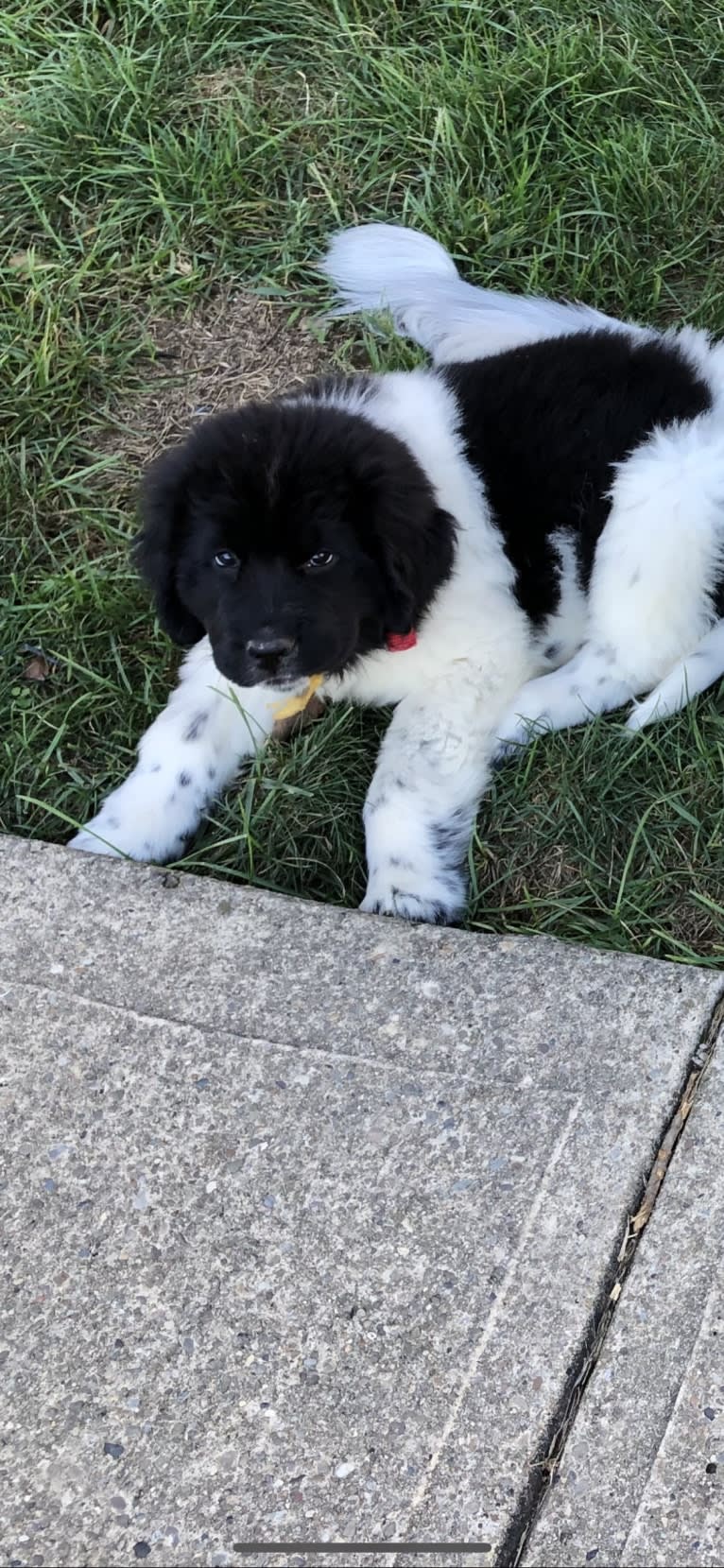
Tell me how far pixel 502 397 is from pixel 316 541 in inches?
26.5

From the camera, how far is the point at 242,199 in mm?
4078

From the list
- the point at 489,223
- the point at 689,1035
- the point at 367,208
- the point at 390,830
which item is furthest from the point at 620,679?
the point at 367,208

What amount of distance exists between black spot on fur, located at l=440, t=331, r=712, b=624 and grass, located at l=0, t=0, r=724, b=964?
400mm

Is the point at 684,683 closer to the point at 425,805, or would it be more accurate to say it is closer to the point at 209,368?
the point at 425,805

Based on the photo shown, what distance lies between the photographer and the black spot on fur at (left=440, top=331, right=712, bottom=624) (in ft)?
9.93

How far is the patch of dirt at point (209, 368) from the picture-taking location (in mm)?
3770

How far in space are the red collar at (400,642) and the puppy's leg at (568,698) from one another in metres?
0.26

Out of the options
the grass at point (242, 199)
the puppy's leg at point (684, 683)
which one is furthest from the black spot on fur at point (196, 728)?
the puppy's leg at point (684, 683)

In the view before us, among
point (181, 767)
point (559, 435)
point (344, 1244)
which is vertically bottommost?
point (181, 767)

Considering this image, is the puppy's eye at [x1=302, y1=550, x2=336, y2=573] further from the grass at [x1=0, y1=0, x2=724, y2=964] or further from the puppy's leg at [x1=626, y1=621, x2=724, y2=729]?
the puppy's leg at [x1=626, y1=621, x2=724, y2=729]

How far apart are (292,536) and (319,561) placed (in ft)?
0.24

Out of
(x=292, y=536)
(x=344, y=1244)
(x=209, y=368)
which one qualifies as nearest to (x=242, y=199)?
(x=209, y=368)

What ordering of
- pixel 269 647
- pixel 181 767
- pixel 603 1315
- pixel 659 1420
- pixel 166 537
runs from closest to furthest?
1. pixel 659 1420
2. pixel 603 1315
3. pixel 269 647
4. pixel 166 537
5. pixel 181 767

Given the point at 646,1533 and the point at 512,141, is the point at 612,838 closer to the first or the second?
the point at 646,1533
